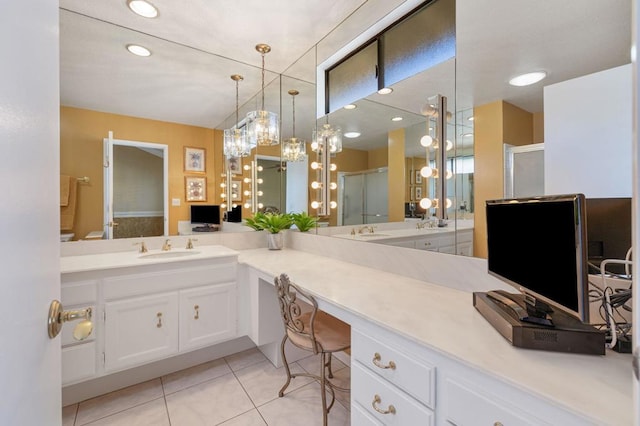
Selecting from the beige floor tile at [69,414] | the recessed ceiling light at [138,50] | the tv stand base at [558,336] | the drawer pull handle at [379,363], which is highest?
the recessed ceiling light at [138,50]

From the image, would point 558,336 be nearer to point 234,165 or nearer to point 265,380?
point 265,380

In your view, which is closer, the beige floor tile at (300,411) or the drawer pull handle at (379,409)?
the drawer pull handle at (379,409)

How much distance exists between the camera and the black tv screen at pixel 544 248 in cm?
72

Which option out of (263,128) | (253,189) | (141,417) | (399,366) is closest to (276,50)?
(263,128)

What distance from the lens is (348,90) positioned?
2365mm

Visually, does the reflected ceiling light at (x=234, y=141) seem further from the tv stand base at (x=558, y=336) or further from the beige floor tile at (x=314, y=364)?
the tv stand base at (x=558, y=336)

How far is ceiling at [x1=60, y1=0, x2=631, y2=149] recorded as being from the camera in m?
1.08

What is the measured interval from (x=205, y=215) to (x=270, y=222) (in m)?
0.60

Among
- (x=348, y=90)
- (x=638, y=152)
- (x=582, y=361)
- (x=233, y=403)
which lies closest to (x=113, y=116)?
(x=348, y=90)

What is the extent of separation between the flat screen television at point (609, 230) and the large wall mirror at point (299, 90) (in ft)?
1.54

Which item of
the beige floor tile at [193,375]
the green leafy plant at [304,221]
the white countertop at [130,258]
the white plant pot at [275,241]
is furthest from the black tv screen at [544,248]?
the beige floor tile at [193,375]

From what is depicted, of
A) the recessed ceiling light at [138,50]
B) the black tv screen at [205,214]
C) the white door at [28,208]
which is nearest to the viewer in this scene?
the white door at [28,208]

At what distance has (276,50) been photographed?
2357 mm

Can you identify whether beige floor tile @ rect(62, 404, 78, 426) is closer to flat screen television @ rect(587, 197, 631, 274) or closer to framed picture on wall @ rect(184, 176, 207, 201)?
framed picture on wall @ rect(184, 176, 207, 201)
